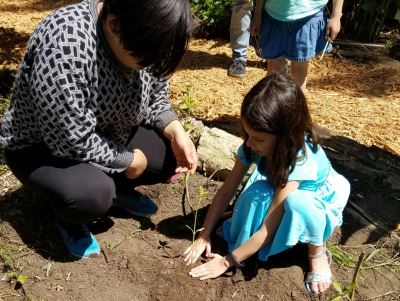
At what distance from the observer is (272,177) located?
2104 millimetres

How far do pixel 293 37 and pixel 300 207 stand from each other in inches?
56.5

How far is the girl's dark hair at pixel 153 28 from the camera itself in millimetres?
1642

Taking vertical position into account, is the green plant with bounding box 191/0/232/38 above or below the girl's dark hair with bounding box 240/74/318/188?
below

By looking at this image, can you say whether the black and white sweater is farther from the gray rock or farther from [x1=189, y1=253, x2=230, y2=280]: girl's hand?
the gray rock

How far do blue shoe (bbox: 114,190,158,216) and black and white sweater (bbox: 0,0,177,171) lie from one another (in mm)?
394

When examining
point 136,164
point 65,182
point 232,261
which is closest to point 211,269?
point 232,261

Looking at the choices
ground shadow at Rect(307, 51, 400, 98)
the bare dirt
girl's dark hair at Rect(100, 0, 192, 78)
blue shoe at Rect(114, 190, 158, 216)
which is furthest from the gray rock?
ground shadow at Rect(307, 51, 400, 98)

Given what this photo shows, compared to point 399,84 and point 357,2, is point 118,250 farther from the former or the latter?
point 357,2

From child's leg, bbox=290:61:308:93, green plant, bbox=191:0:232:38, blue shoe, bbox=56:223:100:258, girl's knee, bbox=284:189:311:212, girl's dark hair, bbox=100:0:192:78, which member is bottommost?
green plant, bbox=191:0:232:38

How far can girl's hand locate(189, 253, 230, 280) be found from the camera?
2.23m

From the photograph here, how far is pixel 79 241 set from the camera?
7.64 feet

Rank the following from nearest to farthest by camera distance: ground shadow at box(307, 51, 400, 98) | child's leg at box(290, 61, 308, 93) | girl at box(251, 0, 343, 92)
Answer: girl at box(251, 0, 343, 92) < child's leg at box(290, 61, 308, 93) < ground shadow at box(307, 51, 400, 98)

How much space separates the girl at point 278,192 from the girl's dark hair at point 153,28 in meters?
0.40

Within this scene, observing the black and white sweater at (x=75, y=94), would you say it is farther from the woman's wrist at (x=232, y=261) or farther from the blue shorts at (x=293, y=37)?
→ the blue shorts at (x=293, y=37)
